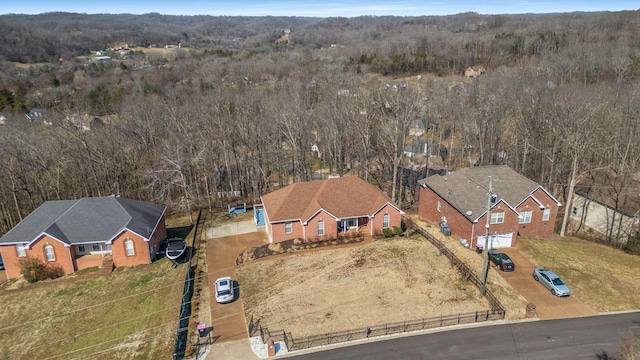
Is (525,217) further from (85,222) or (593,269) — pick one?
(85,222)

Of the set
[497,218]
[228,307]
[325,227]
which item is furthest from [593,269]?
[228,307]

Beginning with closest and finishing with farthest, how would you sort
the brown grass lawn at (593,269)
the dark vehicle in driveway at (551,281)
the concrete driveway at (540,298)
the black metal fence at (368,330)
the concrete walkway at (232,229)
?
the black metal fence at (368,330), the concrete driveway at (540,298), the brown grass lawn at (593,269), the dark vehicle in driveway at (551,281), the concrete walkway at (232,229)

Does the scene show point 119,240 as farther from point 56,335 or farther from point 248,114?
point 248,114

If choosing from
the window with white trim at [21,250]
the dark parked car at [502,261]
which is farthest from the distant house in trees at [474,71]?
the window with white trim at [21,250]

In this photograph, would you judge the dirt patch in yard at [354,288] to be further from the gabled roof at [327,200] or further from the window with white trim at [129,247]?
the window with white trim at [129,247]

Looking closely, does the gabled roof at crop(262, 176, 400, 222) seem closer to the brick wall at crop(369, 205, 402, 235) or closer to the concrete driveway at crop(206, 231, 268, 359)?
the brick wall at crop(369, 205, 402, 235)
